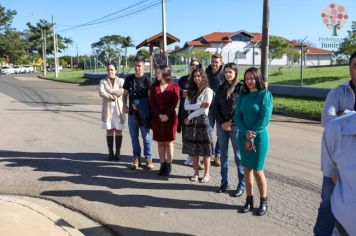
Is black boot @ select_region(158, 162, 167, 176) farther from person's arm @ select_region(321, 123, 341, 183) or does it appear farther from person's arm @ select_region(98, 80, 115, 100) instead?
person's arm @ select_region(321, 123, 341, 183)

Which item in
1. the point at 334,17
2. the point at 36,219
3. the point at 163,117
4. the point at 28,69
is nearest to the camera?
the point at 36,219

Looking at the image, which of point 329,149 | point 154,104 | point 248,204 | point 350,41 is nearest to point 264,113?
point 248,204

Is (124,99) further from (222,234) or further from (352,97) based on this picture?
(352,97)

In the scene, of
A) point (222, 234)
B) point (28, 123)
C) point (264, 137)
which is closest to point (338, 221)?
point (222, 234)

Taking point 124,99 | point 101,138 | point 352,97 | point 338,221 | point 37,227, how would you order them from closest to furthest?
1. point 338,221
2. point 352,97
3. point 37,227
4. point 124,99
5. point 101,138

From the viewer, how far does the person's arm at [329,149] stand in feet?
6.85

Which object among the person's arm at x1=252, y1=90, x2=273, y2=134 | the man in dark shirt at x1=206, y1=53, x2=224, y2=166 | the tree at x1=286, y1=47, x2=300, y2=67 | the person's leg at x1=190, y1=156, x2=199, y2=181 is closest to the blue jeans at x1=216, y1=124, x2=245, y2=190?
the person's leg at x1=190, y1=156, x2=199, y2=181

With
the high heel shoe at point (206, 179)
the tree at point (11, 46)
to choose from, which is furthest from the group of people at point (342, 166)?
the tree at point (11, 46)

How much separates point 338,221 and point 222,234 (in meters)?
2.49

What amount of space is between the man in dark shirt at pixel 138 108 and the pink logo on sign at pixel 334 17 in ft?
66.4

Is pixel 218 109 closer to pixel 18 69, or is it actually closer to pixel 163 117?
pixel 163 117

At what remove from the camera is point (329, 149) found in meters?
2.18

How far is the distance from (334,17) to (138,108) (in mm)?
21080

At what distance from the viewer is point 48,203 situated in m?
5.46
